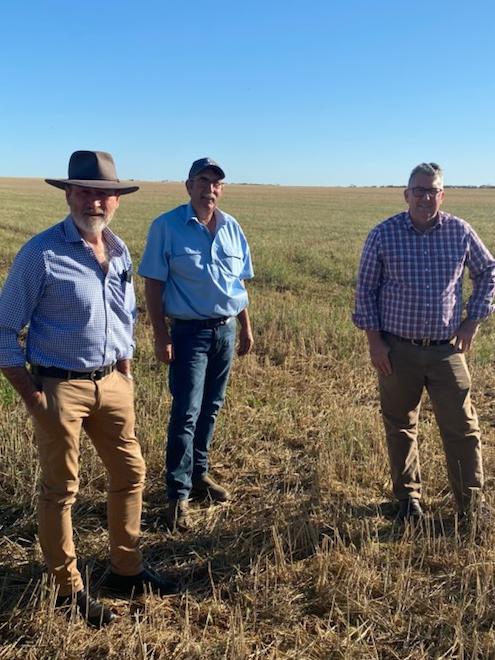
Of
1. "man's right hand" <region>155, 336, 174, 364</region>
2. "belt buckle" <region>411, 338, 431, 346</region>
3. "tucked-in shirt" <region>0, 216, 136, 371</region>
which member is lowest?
"man's right hand" <region>155, 336, 174, 364</region>

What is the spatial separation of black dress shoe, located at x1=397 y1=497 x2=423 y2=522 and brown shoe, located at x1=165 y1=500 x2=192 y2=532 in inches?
57.0

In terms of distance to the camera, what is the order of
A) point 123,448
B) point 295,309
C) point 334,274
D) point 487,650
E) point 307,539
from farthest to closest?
point 334,274, point 295,309, point 307,539, point 123,448, point 487,650

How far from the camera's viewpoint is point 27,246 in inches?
→ 116

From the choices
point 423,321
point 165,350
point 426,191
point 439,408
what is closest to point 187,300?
point 165,350

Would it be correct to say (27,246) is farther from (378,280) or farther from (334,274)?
(334,274)

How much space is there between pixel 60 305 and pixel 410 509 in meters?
2.71

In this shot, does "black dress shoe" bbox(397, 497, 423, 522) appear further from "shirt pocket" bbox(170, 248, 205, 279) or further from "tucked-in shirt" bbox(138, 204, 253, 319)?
"shirt pocket" bbox(170, 248, 205, 279)

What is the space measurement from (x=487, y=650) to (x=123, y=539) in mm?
1922

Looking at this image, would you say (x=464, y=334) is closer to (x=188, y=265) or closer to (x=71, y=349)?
(x=188, y=265)

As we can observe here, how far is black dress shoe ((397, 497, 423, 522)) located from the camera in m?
4.09

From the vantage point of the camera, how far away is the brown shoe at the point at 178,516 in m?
4.00

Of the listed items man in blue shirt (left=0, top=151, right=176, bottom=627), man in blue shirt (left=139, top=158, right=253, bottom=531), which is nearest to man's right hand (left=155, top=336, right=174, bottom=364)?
man in blue shirt (left=139, top=158, right=253, bottom=531)

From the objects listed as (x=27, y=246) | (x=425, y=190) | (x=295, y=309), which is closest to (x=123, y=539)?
(x=27, y=246)

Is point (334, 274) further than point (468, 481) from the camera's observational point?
Yes
